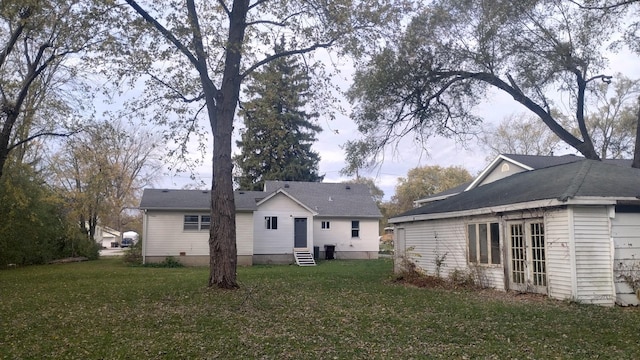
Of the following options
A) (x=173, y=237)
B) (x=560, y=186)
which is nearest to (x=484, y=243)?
(x=560, y=186)

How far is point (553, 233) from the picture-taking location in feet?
36.1

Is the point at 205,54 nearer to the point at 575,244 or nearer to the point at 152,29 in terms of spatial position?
the point at 152,29

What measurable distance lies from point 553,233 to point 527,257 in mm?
1122

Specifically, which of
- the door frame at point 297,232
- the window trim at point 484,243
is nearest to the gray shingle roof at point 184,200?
the door frame at point 297,232

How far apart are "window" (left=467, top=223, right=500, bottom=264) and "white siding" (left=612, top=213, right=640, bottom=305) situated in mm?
2874

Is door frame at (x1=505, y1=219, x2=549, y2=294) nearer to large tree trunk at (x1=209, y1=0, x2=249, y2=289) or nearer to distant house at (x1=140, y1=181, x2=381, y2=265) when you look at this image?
large tree trunk at (x1=209, y1=0, x2=249, y2=289)

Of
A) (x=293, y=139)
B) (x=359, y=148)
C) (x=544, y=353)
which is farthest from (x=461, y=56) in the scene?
(x=293, y=139)

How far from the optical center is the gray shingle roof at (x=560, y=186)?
10.8m

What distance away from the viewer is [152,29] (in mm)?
13234

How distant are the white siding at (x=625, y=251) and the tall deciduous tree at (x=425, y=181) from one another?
49.0 meters

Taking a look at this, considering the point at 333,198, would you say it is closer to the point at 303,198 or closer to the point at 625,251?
the point at 303,198

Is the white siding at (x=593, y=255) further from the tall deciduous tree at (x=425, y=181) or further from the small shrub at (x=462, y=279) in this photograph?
the tall deciduous tree at (x=425, y=181)

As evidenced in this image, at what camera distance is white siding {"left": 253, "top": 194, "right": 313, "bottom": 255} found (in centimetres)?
2642

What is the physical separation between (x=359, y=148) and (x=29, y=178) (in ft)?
59.4
